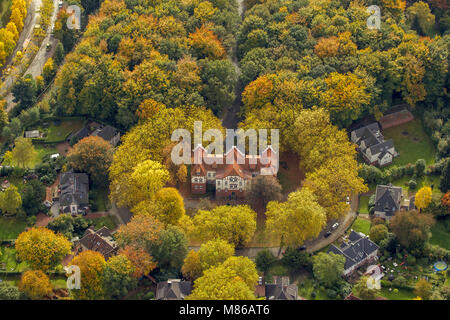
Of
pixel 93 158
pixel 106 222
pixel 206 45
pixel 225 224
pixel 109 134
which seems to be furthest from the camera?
pixel 206 45

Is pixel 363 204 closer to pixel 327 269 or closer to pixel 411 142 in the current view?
pixel 411 142

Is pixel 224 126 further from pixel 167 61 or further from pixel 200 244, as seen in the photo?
pixel 200 244

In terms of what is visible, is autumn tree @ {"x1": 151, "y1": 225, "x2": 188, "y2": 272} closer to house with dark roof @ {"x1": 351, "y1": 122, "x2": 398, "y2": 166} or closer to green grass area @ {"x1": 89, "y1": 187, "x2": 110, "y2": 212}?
green grass area @ {"x1": 89, "y1": 187, "x2": 110, "y2": 212}

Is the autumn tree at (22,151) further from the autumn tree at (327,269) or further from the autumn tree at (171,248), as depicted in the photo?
the autumn tree at (327,269)

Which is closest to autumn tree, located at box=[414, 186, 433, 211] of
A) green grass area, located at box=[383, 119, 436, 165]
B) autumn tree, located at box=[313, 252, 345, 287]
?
green grass area, located at box=[383, 119, 436, 165]

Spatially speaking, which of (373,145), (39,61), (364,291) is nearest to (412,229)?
(364,291)

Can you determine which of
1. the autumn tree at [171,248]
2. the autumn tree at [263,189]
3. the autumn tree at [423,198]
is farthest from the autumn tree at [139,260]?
the autumn tree at [423,198]
